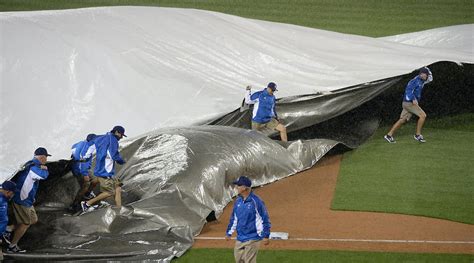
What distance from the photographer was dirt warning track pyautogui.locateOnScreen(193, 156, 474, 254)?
1263 centimetres

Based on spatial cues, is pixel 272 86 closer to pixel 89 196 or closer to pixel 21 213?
pixel 89 196

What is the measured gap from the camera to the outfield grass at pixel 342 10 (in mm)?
27734

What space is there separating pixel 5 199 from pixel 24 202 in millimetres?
676

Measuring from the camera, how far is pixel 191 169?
1431 cm

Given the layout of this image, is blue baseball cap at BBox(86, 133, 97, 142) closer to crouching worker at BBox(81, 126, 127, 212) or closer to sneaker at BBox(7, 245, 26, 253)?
crouching worker at BBox(81, 126, 127, 212)

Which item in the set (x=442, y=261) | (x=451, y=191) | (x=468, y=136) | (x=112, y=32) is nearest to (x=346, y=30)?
(x=468, y=136)

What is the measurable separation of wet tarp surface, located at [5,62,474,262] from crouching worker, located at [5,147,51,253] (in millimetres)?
284

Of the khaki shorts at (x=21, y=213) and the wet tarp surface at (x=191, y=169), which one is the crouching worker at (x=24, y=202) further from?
the wet tarp surface at (x=191, y=169)

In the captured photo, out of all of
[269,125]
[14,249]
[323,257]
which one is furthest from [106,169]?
[269,125]

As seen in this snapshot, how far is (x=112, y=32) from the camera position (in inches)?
728

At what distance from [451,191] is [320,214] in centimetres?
263

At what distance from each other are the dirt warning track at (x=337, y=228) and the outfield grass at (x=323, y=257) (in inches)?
7.8

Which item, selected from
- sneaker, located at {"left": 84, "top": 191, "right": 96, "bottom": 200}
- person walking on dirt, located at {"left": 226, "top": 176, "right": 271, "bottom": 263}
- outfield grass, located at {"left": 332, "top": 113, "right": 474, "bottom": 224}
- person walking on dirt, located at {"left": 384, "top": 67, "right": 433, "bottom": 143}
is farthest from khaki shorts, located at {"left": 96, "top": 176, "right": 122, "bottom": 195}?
person walking on dirt, located at {"left": 384, "top": 67, "right": 433, "bottom": 143}

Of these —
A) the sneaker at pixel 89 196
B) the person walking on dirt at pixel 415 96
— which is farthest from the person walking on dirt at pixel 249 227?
the person walking on dirt at pixel 415 96
